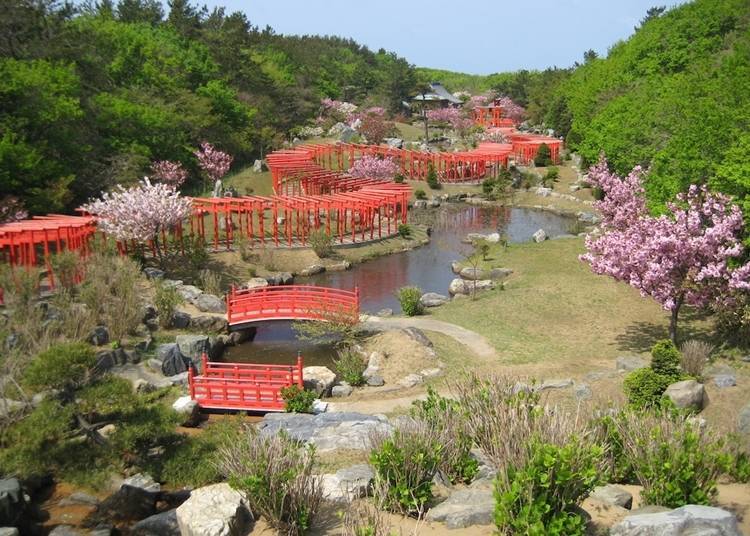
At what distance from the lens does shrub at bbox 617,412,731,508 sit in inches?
320

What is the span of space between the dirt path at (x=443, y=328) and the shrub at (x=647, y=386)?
16.5ft

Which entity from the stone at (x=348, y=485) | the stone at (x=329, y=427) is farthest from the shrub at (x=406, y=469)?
the stone at (x=329, y=427)

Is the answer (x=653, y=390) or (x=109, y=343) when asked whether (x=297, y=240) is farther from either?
(x=653, y=390)

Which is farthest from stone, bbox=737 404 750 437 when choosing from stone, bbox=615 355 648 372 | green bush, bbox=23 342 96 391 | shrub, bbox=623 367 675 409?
green bush, bbox=23 342 96 391

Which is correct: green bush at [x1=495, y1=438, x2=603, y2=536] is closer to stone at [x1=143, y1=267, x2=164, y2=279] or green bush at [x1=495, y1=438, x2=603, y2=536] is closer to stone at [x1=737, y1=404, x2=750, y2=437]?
stone at [x1=737, y1=404, x2=750, y2=437]

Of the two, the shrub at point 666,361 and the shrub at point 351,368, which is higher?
the shrub at point 666,361

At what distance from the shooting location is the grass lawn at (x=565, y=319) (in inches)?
757

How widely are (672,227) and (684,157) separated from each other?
18.4 ft

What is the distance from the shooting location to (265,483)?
28.0ft

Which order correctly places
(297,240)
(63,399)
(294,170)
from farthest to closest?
(294,170) < (297,240) < (63,399)

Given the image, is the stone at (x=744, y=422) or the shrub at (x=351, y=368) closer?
the stone at (x=744, y=422)

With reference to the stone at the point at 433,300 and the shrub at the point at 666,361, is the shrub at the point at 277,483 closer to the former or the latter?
the shrub at the point at 666,361

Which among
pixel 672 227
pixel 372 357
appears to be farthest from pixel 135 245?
pixel 672 227

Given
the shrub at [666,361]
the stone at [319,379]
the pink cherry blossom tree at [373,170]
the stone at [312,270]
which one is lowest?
the stone at [319,379]
